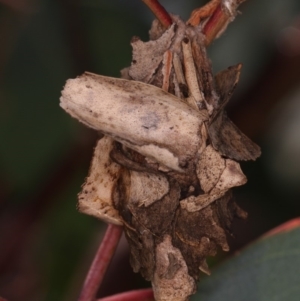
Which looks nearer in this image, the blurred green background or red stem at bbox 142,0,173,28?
red stem at bbox 142,0,173,28

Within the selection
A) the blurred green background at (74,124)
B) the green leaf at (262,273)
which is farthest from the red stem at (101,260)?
the blurred green background at (74,124)

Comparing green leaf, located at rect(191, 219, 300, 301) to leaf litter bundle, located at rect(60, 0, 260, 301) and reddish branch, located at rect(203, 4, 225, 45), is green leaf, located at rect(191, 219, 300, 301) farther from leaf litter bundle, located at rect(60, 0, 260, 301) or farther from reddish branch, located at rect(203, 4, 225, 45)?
reddish branch, located at rect(203, 4, 225, 45)

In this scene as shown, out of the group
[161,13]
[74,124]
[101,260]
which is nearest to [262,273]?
[101,260]

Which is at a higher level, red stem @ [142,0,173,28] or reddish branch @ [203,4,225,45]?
reddish branch @ [203,4,225,45]

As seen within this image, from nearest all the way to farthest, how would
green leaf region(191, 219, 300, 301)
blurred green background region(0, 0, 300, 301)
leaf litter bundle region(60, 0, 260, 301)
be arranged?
leaf litter bundle region(60, 0, 260, 301), green leaf region(191, 219, 300, 301), blurred green background region(0, 0, 300, 301)

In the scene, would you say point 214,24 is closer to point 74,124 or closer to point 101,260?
point 101,260

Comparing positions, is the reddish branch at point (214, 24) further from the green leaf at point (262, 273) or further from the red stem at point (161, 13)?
the green leaf at point (262, 273)

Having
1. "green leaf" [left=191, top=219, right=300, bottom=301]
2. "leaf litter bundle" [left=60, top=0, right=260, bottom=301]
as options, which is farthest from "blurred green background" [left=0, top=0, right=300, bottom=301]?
"leaf litter bundle" [left=60, top=0, right=260, bottom=301]
